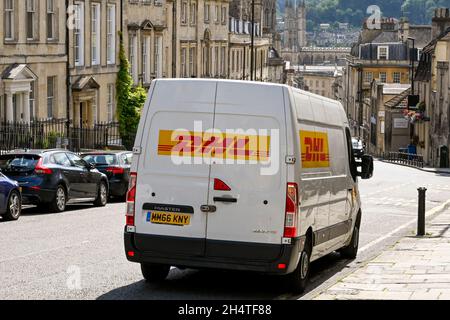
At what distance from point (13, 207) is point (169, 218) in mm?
10061

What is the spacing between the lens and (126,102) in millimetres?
51500

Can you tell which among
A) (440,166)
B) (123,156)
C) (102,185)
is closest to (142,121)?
(102,185)

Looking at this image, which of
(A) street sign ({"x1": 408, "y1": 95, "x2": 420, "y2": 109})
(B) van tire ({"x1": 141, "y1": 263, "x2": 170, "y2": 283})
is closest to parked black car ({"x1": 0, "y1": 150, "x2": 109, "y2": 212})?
(B) van tire ({"x1": 141, "y1": 263, "x2": 170, "y2": 283})

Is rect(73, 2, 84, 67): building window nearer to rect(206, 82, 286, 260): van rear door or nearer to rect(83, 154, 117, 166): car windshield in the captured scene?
rect(83, 154, 117, 166): car windshield

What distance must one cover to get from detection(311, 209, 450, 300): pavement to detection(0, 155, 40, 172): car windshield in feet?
28.8

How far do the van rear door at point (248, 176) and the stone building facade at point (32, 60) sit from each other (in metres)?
25.7

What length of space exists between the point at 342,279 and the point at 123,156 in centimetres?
1781

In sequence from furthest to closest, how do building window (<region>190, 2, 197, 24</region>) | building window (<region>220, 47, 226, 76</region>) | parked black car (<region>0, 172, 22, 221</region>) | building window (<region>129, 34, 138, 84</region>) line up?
building window (<region>220, 47, 226, 76</region>), building window (<region>190, 2, 197, 24</region>), building window (<region>129, 34, 138, 84</region>), parked black car (<region>0, 172, 22, 221</region>)

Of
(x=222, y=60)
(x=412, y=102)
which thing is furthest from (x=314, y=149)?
(x=412, y=102)

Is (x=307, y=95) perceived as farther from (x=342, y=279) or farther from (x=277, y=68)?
(x=277, y=68)

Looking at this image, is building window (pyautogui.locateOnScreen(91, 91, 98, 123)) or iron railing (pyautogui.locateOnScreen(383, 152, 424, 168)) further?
iron railing (pyautogui.locateOnScreen(383, 152, 424, 168))

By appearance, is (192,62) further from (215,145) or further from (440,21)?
(215,145)

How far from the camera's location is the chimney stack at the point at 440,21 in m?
93.4

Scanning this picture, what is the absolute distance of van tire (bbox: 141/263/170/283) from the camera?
542 inches
